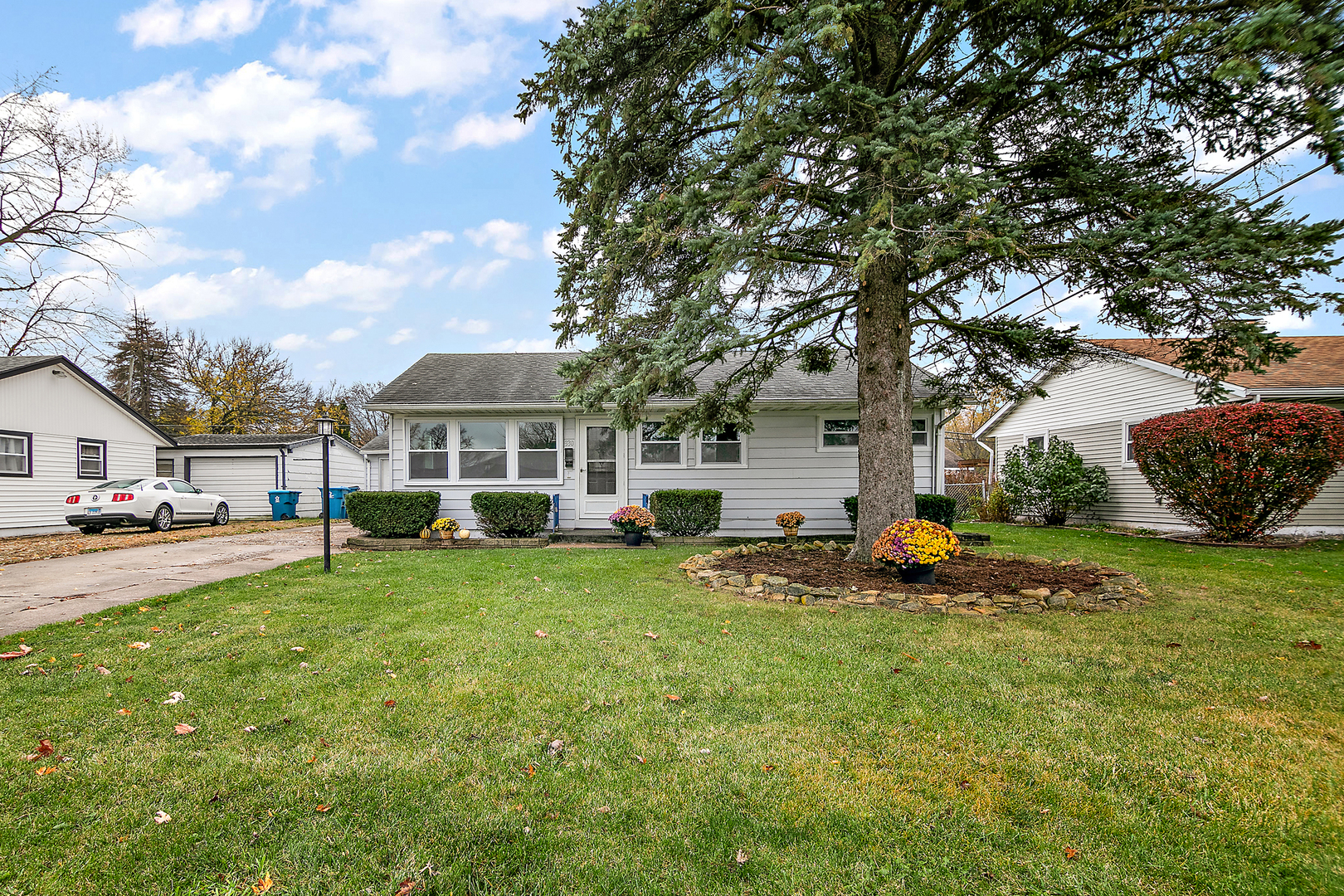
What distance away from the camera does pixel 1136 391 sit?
1438 centimetres

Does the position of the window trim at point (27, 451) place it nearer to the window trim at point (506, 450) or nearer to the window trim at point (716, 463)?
the window trim at point (506, 450)

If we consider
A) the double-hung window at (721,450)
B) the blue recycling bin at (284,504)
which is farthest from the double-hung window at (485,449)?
the blue recycling bin at (284,504)

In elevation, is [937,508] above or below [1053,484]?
below

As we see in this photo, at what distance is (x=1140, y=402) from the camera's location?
14266mm

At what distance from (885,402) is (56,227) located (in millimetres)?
20242

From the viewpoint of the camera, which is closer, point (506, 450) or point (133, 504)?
point (506, 450)

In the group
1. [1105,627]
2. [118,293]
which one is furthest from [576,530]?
[118,293]

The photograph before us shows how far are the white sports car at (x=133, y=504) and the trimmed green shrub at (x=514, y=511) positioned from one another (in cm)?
1047

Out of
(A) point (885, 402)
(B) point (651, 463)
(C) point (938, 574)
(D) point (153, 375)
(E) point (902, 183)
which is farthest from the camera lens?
(D) point (153, 375)

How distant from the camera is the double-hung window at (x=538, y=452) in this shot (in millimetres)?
12109

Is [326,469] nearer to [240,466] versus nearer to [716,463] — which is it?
[716,463]

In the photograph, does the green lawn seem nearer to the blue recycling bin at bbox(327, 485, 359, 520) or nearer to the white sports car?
the white sports car

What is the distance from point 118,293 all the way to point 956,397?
776 inches

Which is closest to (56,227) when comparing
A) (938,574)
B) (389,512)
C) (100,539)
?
(100,539)
